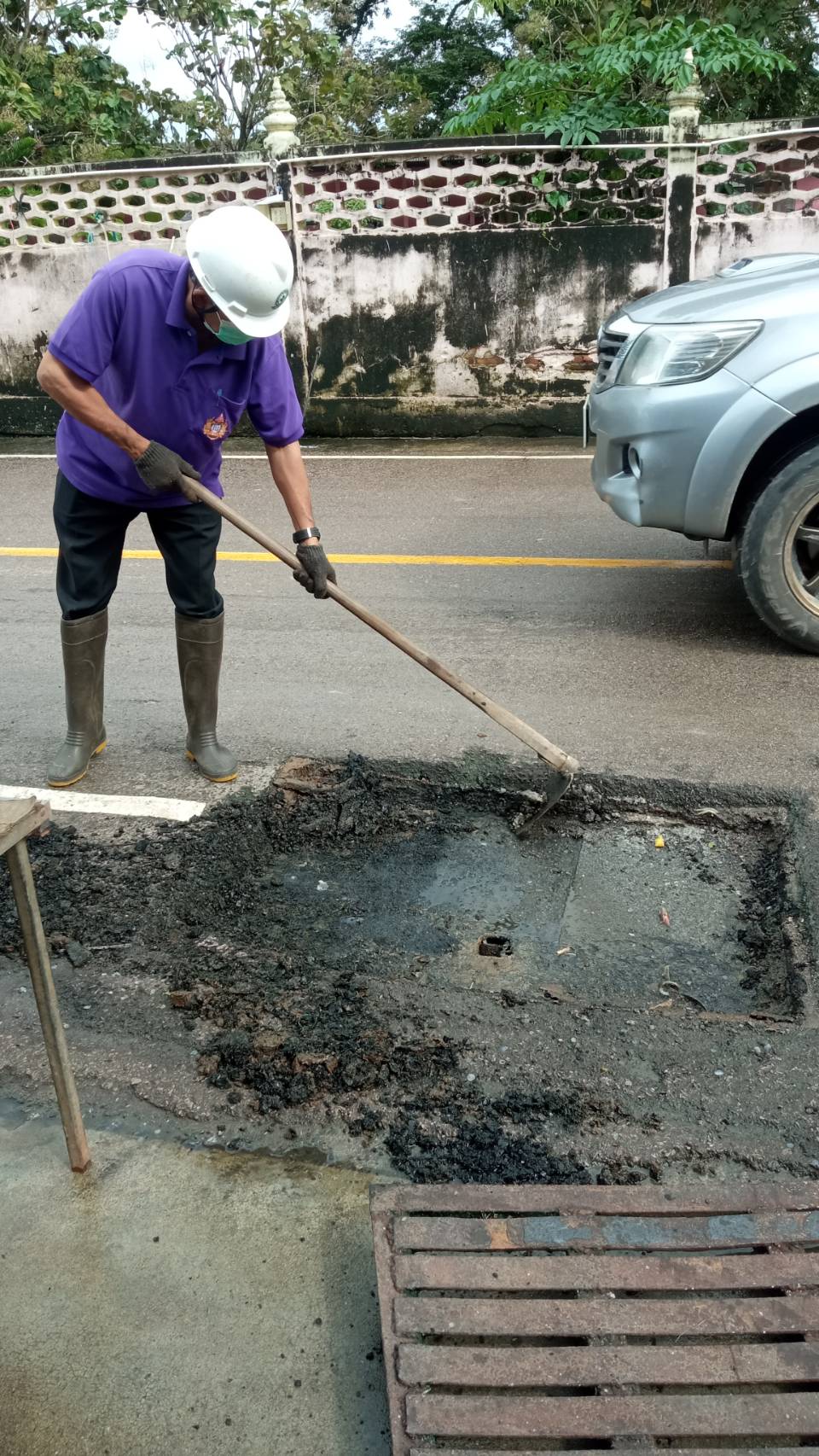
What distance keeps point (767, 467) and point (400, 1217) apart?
3544 millimetres

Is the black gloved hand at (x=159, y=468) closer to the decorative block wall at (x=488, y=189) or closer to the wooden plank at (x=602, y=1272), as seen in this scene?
the wooden plank at (x=602, y=1272)

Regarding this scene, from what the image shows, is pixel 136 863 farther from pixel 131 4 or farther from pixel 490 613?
pixel 131 4

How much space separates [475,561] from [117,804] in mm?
3103

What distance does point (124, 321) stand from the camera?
342 centimetres

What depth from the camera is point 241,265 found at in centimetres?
316

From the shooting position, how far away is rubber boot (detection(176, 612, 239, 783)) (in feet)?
13.4

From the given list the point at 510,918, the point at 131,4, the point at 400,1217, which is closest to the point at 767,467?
the point at 510,918

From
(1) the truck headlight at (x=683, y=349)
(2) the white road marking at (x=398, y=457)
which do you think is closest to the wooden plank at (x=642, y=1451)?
(1) the truck headlight at (x=683, y=349)

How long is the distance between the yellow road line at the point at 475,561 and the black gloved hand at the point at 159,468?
293 centimetres

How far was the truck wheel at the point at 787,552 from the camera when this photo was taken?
15.1 ft

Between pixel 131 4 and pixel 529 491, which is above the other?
pixel 131 4

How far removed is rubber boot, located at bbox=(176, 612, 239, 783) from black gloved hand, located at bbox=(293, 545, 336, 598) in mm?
441

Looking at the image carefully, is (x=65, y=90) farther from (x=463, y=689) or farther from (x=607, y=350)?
(x=463, y=689)

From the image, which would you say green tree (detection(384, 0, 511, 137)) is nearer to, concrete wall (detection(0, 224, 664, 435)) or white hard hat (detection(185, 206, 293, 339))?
concrete wall (detection(0, 224, 664, 435))
